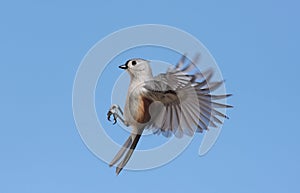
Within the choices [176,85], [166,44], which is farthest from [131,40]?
[176,85]

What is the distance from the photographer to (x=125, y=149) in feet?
4.12

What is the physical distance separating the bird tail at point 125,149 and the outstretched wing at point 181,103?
9 centimetres

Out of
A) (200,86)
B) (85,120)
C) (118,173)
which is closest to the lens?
(85,120)

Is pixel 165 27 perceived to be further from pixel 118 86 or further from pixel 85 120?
pixel 85 120

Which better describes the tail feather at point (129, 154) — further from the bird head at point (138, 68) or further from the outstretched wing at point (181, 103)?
the bird head at point (138, 68)

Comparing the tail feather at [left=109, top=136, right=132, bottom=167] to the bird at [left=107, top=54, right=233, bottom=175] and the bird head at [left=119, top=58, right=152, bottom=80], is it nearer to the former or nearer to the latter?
the bird at [left=107, top=54, right=233, bottom=175]

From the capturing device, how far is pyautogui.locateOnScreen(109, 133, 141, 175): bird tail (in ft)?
3.97

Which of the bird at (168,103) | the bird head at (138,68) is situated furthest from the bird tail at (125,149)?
the bird head at (138,68)

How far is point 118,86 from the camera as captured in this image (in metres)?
1.23

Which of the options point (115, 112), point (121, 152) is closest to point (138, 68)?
point (115, 112)

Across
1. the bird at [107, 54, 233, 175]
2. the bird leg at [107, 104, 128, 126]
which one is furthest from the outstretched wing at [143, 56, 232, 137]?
the bird leg at [107, 104, 128, 126]

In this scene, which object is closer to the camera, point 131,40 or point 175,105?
point 131,40

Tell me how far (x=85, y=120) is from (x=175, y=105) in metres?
0.42

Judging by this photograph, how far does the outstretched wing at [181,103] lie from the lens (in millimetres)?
1324
